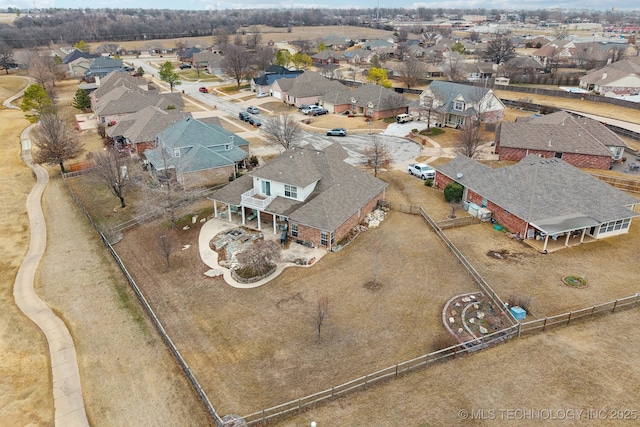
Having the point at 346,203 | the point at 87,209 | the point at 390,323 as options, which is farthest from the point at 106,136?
the point at 390,323

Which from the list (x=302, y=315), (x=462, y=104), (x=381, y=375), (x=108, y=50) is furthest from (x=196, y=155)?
(x=108, y=50)

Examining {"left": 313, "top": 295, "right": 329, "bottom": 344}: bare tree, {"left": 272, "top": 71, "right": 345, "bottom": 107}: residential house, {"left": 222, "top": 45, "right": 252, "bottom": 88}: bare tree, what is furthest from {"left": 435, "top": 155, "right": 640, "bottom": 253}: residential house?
{"left": 222, "top": 45, "right": 252, "bottom": 88}: bare tree

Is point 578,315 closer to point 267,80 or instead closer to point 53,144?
point 53,144

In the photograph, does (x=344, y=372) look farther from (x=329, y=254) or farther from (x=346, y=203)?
(x=346, y=203)

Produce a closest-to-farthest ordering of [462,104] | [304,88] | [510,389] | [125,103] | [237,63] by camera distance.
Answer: [510,389]
[462,104]
[125,103]
[304,88]
[237,63]

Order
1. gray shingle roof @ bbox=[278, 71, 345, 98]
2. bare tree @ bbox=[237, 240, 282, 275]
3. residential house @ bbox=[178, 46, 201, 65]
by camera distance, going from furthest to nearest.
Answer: residential house @ bbox=[178, 46, 201, 65]
gray shingle roof @ bbox=[278, 71, 345, 98]
bare tree @ bbox=[237, 240, 282, 275]

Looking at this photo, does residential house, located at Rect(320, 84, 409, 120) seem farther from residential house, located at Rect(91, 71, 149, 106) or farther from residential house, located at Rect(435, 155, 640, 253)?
residential house, located at Rect(91, 71, 149, 106)

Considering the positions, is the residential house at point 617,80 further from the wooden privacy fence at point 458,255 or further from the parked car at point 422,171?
the wooden privacy fence at point 458,255
